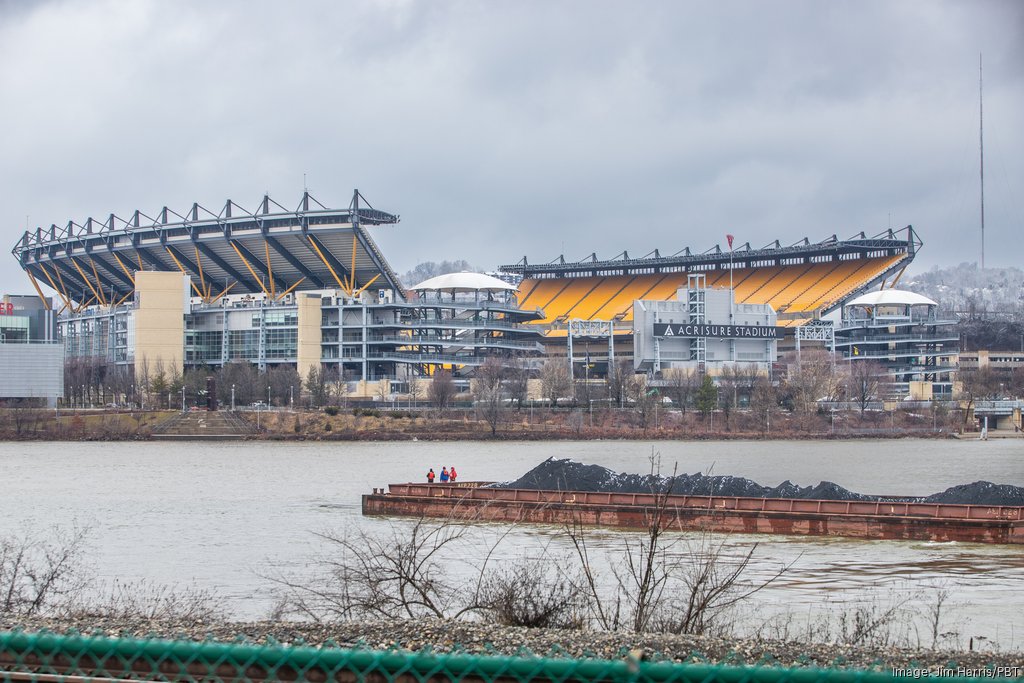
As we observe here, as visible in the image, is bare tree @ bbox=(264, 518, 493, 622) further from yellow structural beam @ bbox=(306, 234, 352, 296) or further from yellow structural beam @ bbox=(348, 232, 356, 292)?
yellow structural beam @ bbox=(306, 234, 352, 296)

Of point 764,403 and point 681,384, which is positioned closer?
point 764,403

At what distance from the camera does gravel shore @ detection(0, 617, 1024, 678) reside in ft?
48.8

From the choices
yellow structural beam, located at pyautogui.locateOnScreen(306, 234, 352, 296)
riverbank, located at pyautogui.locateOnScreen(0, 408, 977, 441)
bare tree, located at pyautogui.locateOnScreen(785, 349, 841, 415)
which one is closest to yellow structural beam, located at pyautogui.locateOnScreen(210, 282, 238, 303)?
yellow structural beam, located at pyautogui.locateOnScreen(306, 234, 352, 296)

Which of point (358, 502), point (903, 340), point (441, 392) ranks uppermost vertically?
point (903, 340)

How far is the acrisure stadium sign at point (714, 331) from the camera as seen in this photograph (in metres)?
135

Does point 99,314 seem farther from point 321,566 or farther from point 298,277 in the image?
point 321,566

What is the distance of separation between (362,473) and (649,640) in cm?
5532

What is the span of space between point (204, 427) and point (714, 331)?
59618mm

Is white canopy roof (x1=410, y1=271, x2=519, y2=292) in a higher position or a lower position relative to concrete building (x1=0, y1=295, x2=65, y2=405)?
higher

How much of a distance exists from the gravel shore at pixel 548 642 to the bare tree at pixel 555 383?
102819 millimetres

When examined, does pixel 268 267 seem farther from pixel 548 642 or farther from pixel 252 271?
pixel 548 642

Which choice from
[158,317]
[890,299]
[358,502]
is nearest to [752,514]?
[358,502]

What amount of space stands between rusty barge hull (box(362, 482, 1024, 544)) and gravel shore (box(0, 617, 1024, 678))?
807 inches

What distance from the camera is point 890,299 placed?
15750 cm
